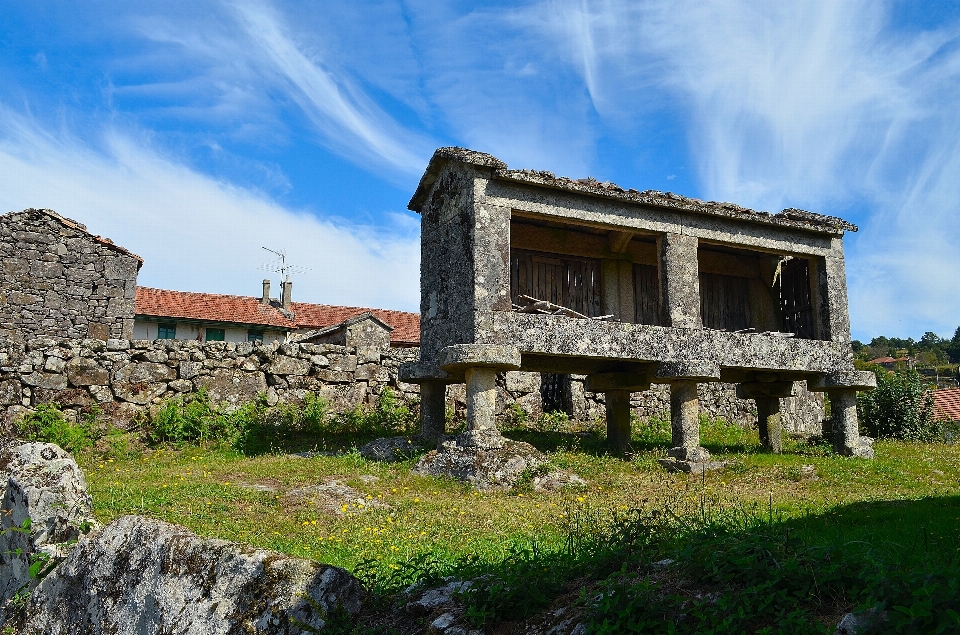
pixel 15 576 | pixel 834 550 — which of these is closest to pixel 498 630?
pixel 834 550

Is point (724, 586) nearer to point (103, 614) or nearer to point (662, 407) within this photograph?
point (103, 614)

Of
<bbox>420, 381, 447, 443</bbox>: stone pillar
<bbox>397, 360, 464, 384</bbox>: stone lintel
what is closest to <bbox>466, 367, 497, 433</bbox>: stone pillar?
<bbox>397, 360, 464, 384</bbox>: stone lintel

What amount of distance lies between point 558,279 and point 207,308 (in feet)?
58.3

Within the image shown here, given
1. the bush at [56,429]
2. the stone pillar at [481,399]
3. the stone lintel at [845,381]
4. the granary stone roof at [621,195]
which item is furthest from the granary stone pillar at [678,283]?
the bush at [56,429]

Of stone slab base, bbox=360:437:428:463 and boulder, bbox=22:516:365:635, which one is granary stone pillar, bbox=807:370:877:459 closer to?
stone slab base, bbox=360:437:428:463

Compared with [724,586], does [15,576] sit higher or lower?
lower

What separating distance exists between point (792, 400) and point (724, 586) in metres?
14.9

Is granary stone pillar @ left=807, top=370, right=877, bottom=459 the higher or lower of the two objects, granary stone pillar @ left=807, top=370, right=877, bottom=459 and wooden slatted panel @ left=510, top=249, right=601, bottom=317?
the lower

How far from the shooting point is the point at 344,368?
1255 cm

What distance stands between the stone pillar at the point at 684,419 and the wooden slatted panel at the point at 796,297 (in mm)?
2817

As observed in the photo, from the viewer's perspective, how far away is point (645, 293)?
1152cm

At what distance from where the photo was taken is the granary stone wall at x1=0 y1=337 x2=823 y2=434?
424 inches

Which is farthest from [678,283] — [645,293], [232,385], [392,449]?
[232,385]

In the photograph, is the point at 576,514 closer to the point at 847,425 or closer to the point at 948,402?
the point at 847,425
